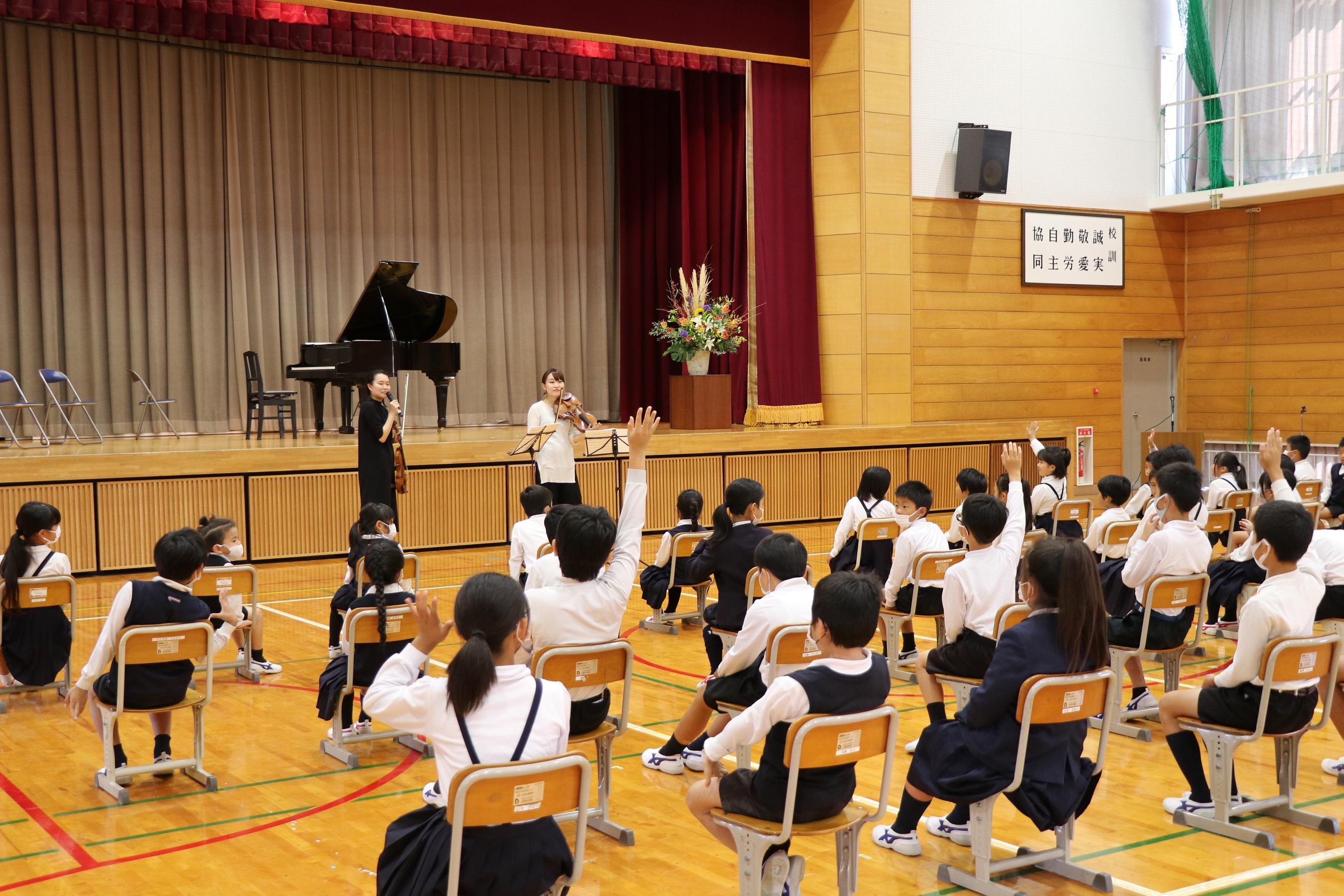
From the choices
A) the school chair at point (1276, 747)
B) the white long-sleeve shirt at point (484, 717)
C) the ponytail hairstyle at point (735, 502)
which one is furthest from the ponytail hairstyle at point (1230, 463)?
the white long-sleeve shirt at point (484, 717)

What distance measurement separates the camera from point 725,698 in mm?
4484

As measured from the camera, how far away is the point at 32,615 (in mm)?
5922

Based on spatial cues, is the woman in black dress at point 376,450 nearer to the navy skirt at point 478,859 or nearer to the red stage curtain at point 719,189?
the red stage curtain at point 719,189

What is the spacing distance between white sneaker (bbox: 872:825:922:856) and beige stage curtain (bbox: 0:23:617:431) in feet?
38.1

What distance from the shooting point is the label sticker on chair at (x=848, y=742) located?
10.3 ft

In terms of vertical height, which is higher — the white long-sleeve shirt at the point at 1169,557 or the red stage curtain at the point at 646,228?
the red stage curtain at the point at 646,228

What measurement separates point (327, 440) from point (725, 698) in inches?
323

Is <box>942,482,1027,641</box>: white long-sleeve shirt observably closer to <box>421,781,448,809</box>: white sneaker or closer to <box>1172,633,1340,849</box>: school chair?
<box>1172,633,1340,849</box>: school chair

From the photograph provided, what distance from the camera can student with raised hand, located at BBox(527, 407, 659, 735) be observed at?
406 centimetres

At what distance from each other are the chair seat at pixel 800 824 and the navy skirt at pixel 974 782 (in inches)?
15.5

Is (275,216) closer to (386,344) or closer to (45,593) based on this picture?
(386,344)

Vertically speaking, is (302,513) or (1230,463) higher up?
(1230,463)

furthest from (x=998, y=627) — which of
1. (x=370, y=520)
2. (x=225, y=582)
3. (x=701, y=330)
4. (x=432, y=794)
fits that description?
(x=701, y=330)

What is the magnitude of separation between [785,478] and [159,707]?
884 cm
